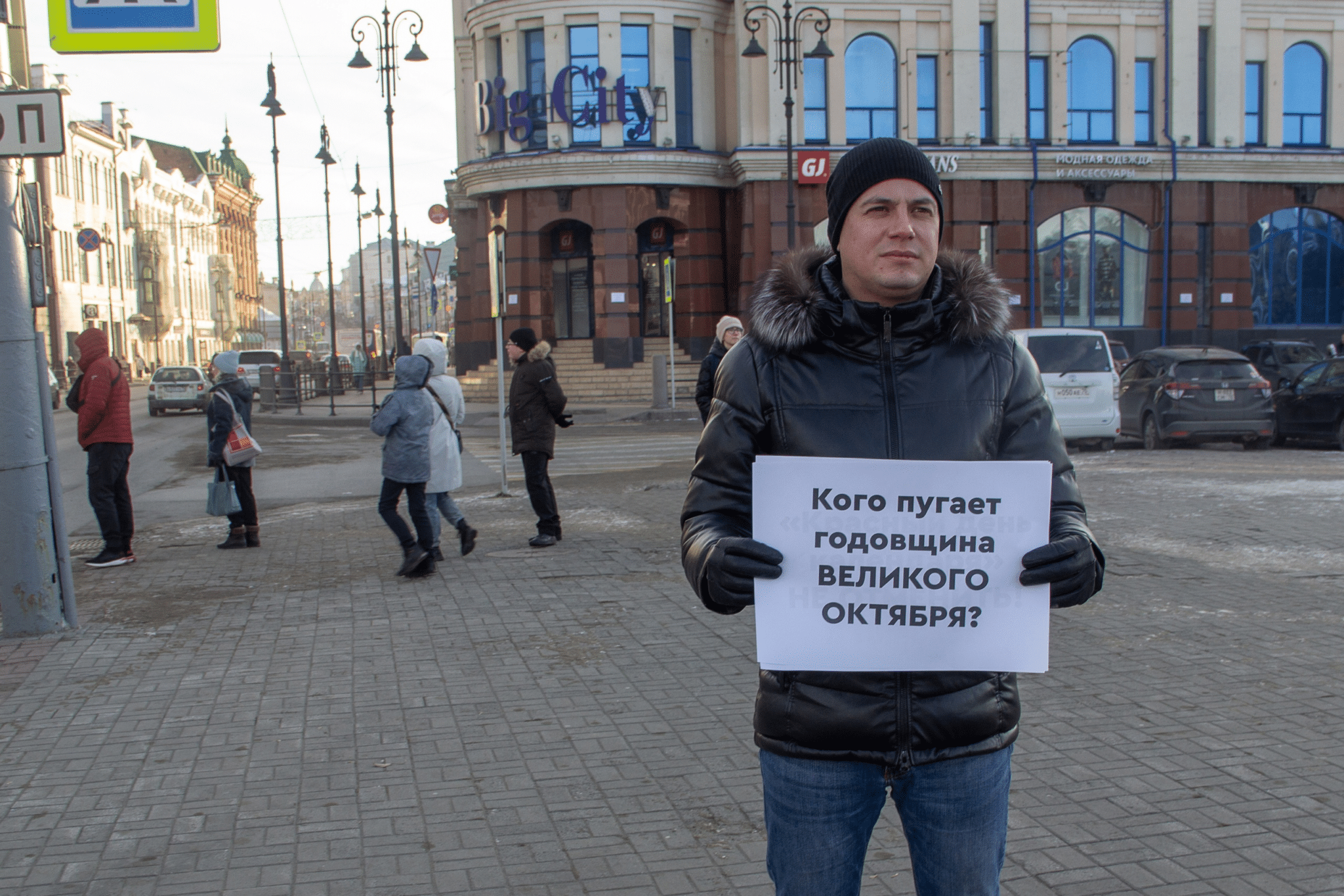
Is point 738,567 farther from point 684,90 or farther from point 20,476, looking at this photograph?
point 684,90

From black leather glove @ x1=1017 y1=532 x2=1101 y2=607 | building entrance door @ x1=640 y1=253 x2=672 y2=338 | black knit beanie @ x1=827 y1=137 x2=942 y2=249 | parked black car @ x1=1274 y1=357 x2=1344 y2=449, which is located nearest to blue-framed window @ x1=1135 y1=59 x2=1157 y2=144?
building entrance door @ x1=640 y1=253 x2=672 y2=338

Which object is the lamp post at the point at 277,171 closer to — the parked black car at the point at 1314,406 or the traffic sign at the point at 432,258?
the traffic sign at the point at 432,258

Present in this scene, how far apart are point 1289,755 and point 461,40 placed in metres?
37.2

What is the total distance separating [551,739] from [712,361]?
624 centimetres

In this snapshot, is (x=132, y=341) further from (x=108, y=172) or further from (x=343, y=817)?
(x=343, y=817)

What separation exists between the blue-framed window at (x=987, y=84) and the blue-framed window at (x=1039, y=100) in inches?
43.8

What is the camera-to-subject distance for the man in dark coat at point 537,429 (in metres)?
9.98

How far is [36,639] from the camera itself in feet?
23.0

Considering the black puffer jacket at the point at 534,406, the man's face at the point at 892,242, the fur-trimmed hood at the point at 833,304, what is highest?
the man's face at the point at 892,242

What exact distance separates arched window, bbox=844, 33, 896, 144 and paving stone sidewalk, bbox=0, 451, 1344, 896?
86.2ft

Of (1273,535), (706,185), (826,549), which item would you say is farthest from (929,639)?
(706,185)

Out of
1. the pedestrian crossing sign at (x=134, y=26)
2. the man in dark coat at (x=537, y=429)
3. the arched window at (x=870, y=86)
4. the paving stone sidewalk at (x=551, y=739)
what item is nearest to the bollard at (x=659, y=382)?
the arched window at (x=870, y=86)

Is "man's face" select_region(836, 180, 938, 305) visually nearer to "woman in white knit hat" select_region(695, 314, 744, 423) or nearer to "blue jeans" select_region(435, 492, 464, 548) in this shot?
"blue jeans" select_region(435, 492, 464, 548)

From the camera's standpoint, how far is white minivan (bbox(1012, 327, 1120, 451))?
55.8ft
